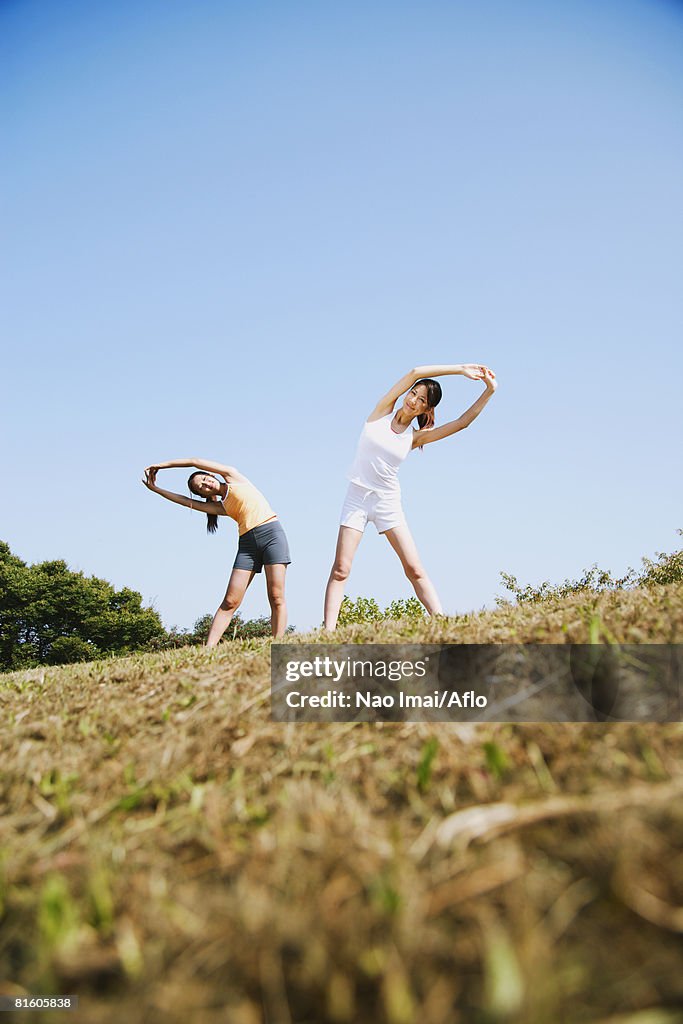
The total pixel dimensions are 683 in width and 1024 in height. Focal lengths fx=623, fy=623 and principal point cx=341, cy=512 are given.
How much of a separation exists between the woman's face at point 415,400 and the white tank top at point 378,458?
282 mm

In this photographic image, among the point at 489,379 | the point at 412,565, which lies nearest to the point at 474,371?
the point at 489,379

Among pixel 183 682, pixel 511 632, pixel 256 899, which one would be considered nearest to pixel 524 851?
pixel 256 899

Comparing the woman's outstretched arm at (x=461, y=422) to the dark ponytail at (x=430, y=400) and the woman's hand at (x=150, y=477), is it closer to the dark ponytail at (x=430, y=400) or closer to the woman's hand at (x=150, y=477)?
the dark ponytail at (x=430, y=400)

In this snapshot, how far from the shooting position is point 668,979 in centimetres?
93

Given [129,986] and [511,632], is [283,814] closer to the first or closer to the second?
[129,986]

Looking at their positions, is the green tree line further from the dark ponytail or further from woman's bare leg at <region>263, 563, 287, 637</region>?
the dark ponytail

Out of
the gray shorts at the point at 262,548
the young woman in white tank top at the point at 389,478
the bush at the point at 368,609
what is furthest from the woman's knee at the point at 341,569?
the bush at the point at 368,609

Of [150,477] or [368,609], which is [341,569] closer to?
[150,477]

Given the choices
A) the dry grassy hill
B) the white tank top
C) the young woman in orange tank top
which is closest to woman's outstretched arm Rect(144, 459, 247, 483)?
the young woman in orange tank top

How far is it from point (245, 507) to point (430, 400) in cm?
249

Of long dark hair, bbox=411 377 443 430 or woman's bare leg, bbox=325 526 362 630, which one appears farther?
long dark hair, bbox=411 377 443 430

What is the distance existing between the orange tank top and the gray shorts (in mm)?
84

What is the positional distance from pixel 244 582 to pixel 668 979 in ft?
21.3

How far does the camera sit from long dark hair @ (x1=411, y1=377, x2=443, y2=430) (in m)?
6.32
